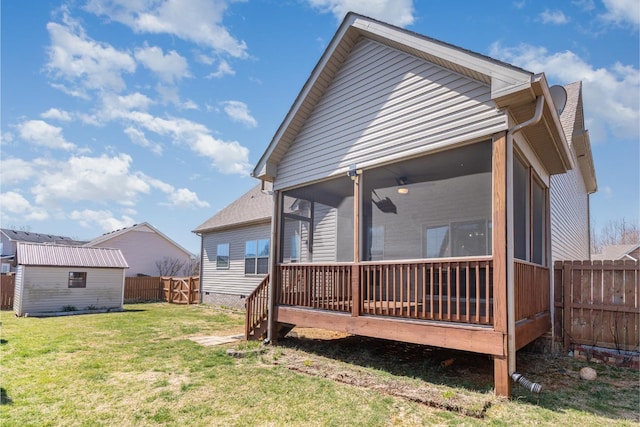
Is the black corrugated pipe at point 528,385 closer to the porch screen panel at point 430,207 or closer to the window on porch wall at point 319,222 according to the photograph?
Answer: the porch screen panel at point 430,207

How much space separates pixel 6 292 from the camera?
1494 centimetres

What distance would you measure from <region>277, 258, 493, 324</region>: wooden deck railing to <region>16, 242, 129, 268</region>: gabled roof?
10591 mm

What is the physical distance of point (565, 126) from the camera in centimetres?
955

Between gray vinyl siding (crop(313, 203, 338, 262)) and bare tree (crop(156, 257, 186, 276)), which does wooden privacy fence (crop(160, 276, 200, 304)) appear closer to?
bare tree (crop(156, 257, 186, 276))

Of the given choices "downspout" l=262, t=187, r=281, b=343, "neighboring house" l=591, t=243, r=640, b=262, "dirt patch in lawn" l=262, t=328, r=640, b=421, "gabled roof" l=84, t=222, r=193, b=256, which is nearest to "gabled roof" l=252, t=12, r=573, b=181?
"downspout" l=262, t=187, r=281, b=343

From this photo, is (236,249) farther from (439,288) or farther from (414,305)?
(439,288)

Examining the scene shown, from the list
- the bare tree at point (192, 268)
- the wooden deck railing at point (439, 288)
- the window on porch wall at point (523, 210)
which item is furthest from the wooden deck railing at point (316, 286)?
the bare tree at point (192, 268)

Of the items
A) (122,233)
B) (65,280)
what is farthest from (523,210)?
(122,233)

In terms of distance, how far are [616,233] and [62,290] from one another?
55270 millimetres

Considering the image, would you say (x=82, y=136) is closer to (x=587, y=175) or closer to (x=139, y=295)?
(x=139, y=295)

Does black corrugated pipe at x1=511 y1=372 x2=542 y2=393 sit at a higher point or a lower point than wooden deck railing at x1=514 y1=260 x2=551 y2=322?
lower

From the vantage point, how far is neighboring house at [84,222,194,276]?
25734mm

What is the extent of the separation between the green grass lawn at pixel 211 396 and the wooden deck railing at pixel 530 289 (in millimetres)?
1102

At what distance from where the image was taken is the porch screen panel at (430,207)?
6793 mm
